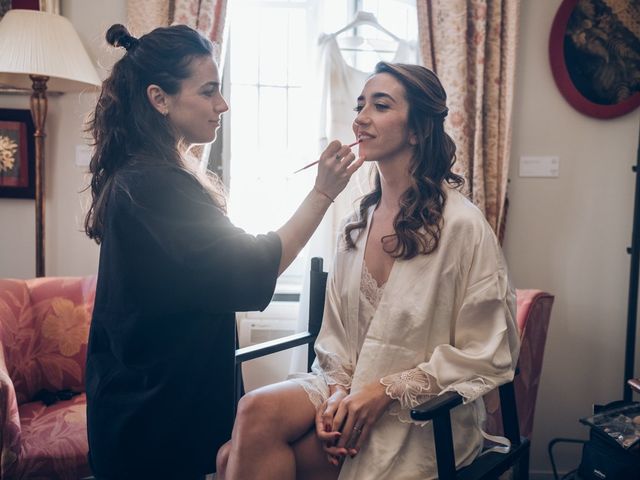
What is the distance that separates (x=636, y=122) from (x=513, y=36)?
0.67m

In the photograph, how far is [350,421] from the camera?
118cm

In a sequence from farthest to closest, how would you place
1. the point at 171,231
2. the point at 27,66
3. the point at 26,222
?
the point at 26,222 → the point at 27,66 → the point at 171,231

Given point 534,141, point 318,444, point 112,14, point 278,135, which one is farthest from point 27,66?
point 534,141

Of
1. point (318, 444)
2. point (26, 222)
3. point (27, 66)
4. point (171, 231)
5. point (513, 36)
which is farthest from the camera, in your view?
point (26, 222)

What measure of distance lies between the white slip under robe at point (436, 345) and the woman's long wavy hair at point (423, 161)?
1.5 inches

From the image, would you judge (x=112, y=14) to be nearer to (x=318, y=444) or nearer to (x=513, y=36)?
(x=513, y=36)

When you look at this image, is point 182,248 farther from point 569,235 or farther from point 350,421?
point 569,235

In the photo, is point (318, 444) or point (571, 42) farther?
point (571, 42)

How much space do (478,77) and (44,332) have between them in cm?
185

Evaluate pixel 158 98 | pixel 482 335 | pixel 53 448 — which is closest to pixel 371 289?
pixel 482 335

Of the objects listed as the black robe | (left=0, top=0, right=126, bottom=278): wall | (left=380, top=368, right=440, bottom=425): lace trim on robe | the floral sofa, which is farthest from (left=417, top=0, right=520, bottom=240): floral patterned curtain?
the floral sofa

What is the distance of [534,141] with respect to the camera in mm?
2428

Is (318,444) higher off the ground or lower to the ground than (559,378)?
higher

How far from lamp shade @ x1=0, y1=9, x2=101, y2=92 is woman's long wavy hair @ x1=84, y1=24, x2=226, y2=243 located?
929 mm
